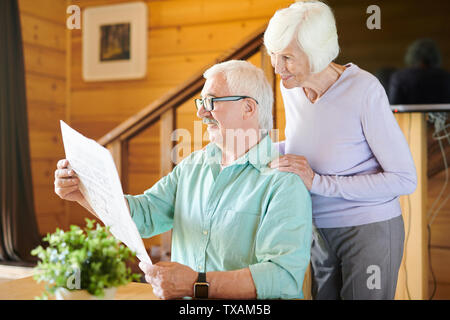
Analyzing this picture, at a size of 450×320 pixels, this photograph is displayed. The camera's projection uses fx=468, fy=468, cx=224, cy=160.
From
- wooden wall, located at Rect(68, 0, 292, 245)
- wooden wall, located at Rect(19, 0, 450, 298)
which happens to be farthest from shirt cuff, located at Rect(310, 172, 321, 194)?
wooden wall, located at Rect(68, 0, 292, 245)

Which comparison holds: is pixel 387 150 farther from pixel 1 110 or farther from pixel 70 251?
pixel 1 110

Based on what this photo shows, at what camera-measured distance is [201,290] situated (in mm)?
962

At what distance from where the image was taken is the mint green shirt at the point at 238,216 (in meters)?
1.01

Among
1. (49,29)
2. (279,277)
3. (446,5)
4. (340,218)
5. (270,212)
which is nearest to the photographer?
(279,277)

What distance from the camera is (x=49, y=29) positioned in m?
3.93

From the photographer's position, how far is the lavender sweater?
1.21 m

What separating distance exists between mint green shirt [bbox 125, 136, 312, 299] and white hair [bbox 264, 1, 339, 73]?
0.24 metres

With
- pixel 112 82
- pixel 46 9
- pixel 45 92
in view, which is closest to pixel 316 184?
pixel 112 82

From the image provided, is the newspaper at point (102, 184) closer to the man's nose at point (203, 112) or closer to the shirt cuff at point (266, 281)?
the shirt cuff at point (266, 281)

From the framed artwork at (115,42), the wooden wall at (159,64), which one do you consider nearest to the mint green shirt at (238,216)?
the wooden wall at (159,64)

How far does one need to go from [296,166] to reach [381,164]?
24 centimetres

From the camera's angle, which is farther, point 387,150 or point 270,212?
point 387,150

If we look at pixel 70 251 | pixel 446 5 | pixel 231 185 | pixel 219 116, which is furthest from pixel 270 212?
pixel 446 5
